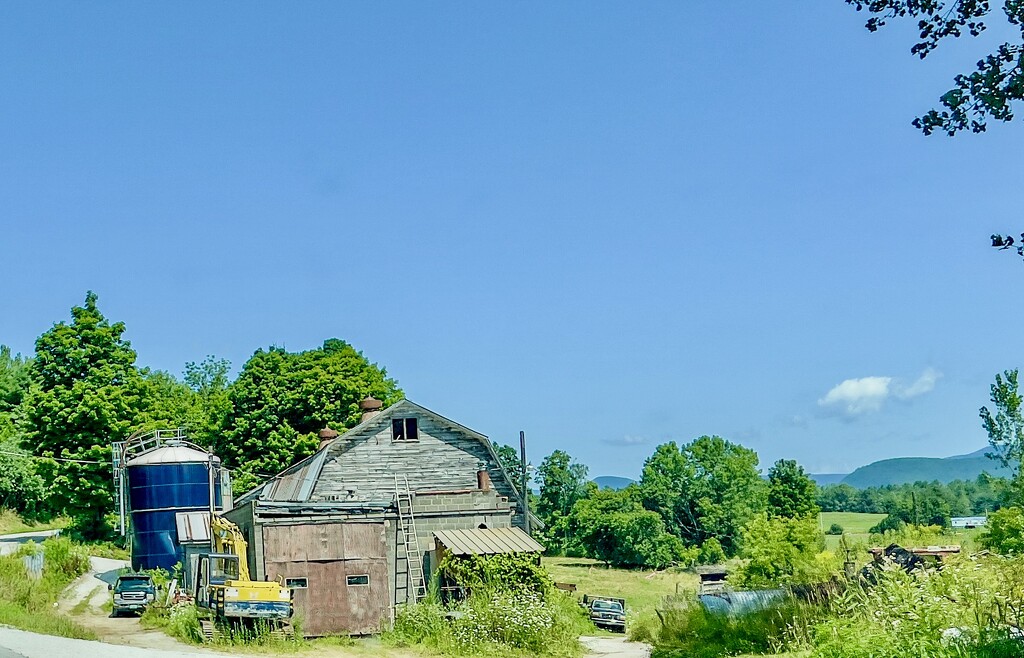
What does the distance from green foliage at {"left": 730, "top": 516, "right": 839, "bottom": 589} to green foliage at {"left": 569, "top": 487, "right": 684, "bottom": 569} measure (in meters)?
28.1

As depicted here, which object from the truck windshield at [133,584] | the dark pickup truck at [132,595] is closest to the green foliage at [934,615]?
the dark pickup truck at [132,595]

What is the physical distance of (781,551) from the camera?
3900 cm

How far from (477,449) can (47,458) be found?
2523cm

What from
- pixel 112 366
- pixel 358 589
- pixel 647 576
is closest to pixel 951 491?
pixel 647 576

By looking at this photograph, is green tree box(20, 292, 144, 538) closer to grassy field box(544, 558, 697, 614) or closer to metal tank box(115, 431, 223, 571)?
metal tank box(115, 431, 223, 571)

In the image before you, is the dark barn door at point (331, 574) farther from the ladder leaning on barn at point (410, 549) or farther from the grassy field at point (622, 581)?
the grassy field at point (622, 581)

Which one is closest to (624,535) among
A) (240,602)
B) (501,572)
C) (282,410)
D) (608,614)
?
(282,410)

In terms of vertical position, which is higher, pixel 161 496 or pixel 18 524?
pixel 161 496

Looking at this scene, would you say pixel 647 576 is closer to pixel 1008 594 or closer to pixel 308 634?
pixel 308 634

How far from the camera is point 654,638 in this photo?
83.8ft

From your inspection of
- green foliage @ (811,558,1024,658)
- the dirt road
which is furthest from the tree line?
green foliage @ (811,558,1024,658)

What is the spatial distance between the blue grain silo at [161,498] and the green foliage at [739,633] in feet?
64.8

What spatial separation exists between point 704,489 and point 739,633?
63848mm

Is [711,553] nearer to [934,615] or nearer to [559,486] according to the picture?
[559,486]
